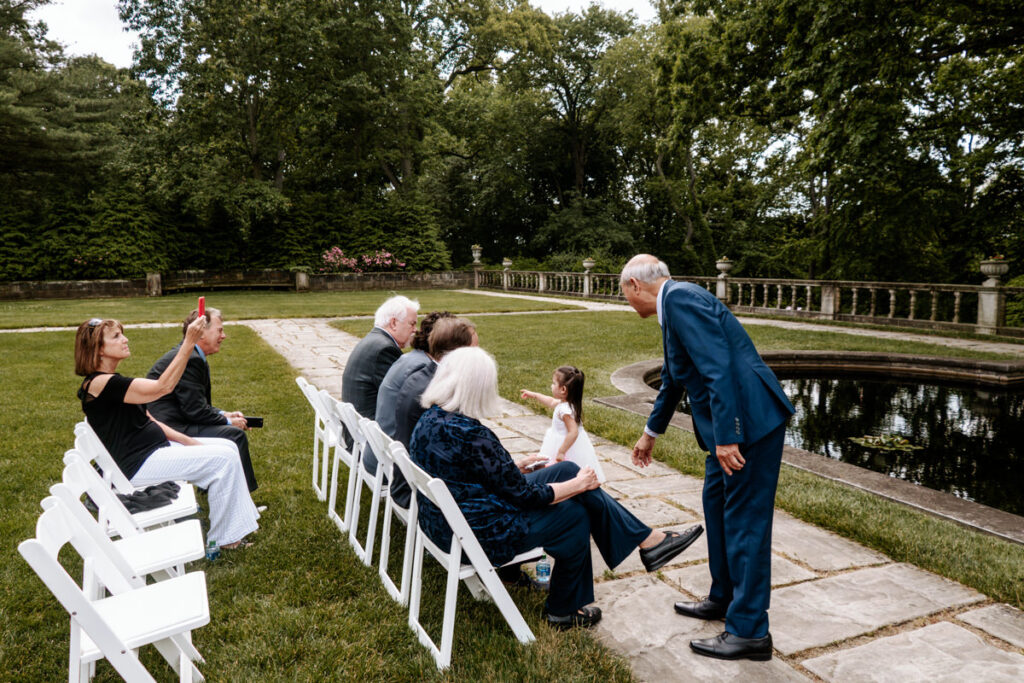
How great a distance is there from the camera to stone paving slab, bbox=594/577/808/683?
2486 mm

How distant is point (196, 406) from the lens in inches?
168

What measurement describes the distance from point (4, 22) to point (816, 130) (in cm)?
2473

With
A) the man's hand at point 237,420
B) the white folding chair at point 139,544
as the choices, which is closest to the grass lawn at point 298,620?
the white folding chair at point 139,544

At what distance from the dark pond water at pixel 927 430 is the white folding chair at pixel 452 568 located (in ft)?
15.0

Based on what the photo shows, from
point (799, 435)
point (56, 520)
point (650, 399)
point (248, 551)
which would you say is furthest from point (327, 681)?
point (799, 435)

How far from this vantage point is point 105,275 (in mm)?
25422

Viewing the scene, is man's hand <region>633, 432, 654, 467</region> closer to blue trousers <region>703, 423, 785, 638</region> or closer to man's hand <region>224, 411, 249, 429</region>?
blue trousers <region>703, 423, 785, 638</region>

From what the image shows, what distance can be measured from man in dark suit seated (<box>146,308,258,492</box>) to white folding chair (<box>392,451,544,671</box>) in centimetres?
209

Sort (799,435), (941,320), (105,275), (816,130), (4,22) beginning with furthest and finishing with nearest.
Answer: (105,275) < (4,22) < (941,320) < (816,130) < (799,435)

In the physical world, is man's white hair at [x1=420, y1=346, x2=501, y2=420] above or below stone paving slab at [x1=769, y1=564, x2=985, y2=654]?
above

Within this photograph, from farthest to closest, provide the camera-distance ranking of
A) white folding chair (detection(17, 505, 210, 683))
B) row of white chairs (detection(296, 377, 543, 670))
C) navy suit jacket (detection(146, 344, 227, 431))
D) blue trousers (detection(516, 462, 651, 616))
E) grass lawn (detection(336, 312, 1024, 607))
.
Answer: navy suit jacket (detection(146, 344, 227, 431))
grass lawn (detection(336, 312, 1024, 607))
blue trousers (detection(516, 462, 651, 616))
row of white chairs (detection(296, 377, 543, 670))
white folding chair (detection(17, 505, 210, 683))

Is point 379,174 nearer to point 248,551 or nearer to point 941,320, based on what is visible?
point 941,320

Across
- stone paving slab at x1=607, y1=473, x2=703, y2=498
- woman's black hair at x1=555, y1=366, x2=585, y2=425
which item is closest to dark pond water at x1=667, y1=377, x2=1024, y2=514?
stone paving slab at x1=607, y1=473, x2=703, y2=498

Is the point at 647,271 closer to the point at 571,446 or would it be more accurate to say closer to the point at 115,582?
the point at 571,446
